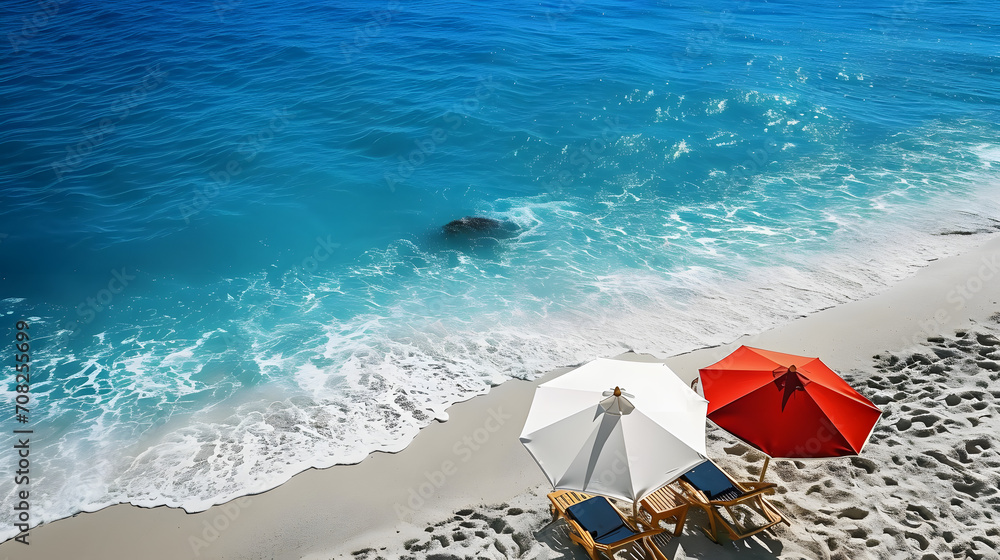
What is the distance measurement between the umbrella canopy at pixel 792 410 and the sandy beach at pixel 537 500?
58.3 inches

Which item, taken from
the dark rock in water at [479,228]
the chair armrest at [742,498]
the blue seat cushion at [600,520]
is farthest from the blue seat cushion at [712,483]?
the dark rock in water at [479,228]

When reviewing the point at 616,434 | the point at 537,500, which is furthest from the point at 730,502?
the point at 537,500

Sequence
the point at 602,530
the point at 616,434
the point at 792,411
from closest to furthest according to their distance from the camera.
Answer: the point at 616,434 < the point at 792,411 < the point at 602,530

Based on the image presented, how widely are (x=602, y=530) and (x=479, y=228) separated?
11.5m

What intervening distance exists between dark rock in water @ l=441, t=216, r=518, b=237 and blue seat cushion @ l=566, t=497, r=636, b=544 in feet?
34.9

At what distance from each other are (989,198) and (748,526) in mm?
16951

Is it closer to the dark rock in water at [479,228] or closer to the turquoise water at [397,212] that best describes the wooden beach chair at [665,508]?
the turquoise water at [397,212]

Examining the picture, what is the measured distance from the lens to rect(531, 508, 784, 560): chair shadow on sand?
7.63 metres

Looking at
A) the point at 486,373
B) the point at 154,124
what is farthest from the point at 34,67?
the point at 486,373

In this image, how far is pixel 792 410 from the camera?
24.4ft

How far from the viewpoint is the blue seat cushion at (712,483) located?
7.97 metres

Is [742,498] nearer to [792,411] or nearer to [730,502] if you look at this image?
[730,502]

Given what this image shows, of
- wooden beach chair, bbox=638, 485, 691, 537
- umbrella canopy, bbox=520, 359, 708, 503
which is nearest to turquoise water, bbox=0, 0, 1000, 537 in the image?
umbrella canopy, bbox=520, 359, 708, 503

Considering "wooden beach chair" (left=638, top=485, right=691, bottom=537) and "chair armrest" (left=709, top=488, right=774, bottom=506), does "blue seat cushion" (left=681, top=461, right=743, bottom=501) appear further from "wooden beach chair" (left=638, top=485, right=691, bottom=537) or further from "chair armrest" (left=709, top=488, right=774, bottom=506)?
"wooden beach chair" (left=638, top=485, right=691, bottom=537)
